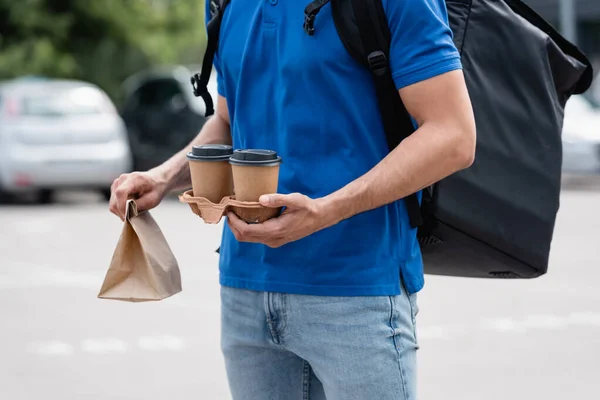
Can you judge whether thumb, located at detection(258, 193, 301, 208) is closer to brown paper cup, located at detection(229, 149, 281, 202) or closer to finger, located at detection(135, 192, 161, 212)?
brown paper cup, located at detection(229, 149, 281, 202)

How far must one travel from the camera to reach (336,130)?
6.86 feet

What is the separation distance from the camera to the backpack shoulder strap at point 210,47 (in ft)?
7.68

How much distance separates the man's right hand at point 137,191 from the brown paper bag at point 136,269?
37 mm

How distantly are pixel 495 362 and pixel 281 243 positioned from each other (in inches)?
162

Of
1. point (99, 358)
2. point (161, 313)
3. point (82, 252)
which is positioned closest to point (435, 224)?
point (99, 358)

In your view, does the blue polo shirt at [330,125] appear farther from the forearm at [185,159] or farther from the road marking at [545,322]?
the road marking at [545,322]

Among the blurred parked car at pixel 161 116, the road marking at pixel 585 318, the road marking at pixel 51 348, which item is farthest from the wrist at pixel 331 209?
the blurred parked car at pixel 161 116

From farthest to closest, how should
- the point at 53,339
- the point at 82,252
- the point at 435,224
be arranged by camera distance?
the point at 82,252, the point at 53,339, the point at 435,224

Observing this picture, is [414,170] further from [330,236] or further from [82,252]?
[82,252]

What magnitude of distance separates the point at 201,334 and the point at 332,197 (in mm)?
4825

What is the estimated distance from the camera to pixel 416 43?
6.59 feet

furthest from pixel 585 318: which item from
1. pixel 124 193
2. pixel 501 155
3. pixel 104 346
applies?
pixel 124 193

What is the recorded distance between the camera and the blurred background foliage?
79.0ft

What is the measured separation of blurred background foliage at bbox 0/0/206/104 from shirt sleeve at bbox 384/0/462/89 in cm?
2277
